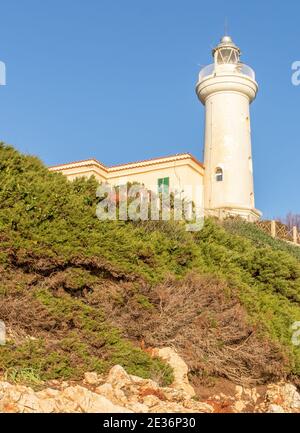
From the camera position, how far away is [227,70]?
3073cm

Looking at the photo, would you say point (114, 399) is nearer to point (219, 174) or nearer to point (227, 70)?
point (219, 174)

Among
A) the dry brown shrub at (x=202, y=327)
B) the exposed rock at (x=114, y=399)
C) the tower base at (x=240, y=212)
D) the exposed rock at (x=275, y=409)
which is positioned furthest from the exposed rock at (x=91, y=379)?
the tower base at (x=240, y=212)

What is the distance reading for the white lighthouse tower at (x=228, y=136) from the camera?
96.2 feet

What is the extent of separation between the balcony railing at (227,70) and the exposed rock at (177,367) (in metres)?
24.6

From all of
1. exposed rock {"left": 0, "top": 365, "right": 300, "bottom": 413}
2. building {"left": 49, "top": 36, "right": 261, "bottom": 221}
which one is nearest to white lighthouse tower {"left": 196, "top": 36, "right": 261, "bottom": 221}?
building {"left": 49, "top": 36, "right": 261, "bottom": 221}

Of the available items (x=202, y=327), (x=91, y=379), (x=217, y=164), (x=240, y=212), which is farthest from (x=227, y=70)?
(x=91, y=379)

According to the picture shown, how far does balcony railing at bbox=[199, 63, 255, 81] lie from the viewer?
101 feet

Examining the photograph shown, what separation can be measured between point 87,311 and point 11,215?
4.95ft

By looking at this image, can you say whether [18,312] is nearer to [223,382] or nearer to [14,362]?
[14,362]

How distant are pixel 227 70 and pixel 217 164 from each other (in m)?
4.94

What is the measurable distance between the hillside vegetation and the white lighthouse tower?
19566mm

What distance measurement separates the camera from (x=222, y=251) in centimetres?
1012
